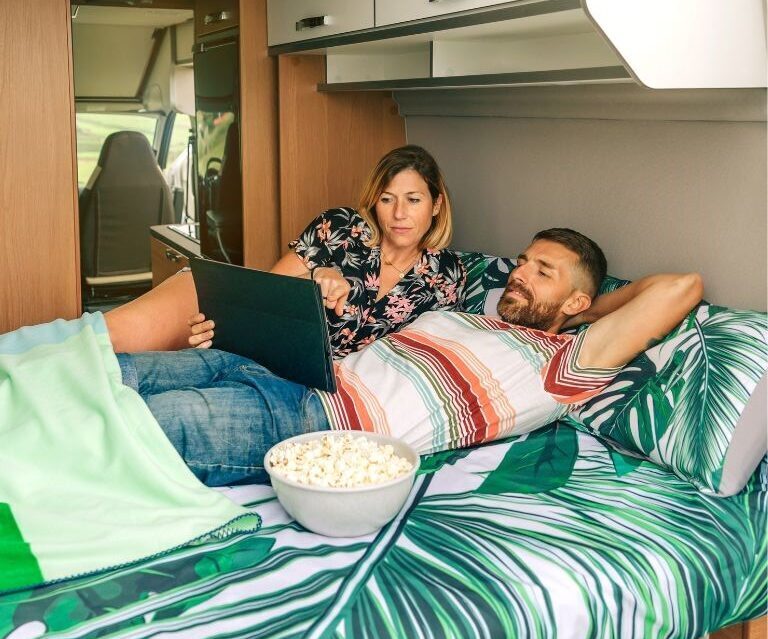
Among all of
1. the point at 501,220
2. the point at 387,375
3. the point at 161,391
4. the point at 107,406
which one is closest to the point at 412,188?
the point at 501,220

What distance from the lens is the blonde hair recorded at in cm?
239

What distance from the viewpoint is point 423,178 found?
2402 millimetres

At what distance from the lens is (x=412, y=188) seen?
2.38 m

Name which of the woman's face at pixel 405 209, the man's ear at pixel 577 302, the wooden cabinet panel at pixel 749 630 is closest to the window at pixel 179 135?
the woman's face at pixel 405 209

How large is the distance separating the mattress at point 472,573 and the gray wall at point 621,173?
1.94 feet

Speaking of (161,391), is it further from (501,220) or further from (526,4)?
(501,220)

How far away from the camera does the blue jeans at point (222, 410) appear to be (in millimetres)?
1605

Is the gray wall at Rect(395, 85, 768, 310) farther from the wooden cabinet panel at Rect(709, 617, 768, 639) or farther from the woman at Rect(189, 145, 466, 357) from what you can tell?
the wooden cabinet panel at Rect(709, 617, 768, 639)

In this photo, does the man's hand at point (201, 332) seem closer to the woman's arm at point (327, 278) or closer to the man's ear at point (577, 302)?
the woman's arm at point (327, 278)

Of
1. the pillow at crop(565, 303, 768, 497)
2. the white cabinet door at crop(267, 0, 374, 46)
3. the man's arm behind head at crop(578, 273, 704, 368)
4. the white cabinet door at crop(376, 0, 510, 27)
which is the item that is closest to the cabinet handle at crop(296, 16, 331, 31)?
the white cabinet door at crop(267, 0, 374, 46)

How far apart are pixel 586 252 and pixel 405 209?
0.50 metres

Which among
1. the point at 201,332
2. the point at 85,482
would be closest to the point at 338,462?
the point at 85,482

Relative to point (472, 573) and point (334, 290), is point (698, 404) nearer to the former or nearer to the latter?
point (472, 573)

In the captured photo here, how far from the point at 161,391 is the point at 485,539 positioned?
0.76 meters
